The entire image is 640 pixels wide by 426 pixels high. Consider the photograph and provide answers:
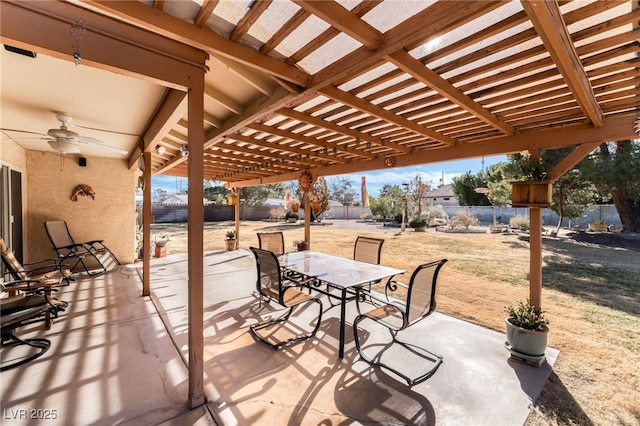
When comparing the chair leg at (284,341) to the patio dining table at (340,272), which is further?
the chair leg at (284,341)

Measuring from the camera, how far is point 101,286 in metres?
4.54

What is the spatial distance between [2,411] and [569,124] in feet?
17.1

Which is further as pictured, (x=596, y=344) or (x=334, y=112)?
(x=596, y=344)

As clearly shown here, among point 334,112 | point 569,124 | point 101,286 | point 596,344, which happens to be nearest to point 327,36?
point 334,112

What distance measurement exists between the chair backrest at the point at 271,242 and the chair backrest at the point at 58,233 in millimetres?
3644

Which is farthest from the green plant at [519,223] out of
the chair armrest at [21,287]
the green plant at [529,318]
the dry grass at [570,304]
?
the chair armrest at [21,287]

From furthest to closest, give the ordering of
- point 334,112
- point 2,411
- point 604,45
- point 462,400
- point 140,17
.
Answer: point 334,112
point 462,400
point 2,411
point 604,45
point 140,17

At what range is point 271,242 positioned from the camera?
4836mm

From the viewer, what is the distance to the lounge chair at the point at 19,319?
Result: 2.35 m

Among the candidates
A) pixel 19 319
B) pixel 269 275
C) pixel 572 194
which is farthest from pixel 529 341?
pixel 572 194

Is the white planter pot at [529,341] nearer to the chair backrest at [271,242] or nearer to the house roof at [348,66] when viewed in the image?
the house roof at [348,66]

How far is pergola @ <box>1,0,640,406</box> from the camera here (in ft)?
4.20

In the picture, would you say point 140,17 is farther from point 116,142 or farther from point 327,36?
point 116,142

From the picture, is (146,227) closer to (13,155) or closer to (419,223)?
(13,155)
